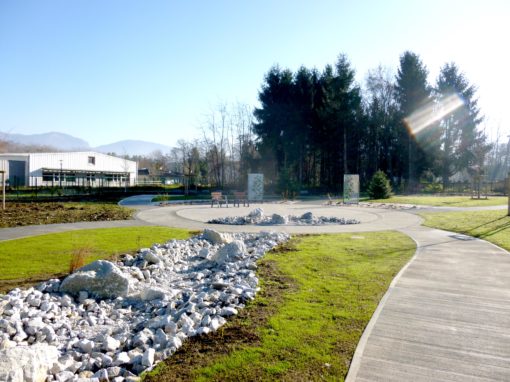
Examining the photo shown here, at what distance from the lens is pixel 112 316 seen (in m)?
4.98

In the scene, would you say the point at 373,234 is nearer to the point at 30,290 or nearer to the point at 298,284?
the point at 298,284

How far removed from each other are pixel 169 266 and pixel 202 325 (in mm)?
3417

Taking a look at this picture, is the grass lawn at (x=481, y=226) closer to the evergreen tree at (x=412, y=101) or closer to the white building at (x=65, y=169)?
the evergreen tree at (x=412, y=101)

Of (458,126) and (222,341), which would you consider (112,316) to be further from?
(458,126)

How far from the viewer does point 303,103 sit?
40.3 meters

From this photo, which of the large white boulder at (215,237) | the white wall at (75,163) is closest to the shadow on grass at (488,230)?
the large white boulder at (215,237)

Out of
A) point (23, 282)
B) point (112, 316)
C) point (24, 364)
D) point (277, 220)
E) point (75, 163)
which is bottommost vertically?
point (112, 316)

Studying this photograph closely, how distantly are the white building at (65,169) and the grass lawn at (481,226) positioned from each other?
Answer: 36669 millimetres

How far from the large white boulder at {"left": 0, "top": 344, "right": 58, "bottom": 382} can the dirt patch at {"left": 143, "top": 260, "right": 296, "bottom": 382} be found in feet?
3.07

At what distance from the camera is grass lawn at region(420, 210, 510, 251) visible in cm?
1123

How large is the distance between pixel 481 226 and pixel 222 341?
13377 mm

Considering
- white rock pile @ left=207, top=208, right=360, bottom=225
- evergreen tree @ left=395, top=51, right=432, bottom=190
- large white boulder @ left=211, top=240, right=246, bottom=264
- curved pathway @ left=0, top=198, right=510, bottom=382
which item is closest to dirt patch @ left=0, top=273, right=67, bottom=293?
large white boulder @ left=211, top=240, right=246, bottom=264

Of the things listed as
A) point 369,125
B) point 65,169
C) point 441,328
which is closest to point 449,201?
point 369,125

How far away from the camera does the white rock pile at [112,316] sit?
11.1 ft
